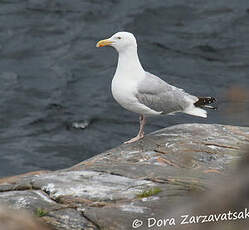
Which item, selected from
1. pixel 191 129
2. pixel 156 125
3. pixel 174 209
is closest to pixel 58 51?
pixel 156 125

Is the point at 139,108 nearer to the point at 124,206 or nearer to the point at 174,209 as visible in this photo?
the point at 124,206

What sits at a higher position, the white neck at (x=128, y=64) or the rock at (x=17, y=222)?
the rock at (x=17, y=222)

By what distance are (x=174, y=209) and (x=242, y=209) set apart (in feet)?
1.03

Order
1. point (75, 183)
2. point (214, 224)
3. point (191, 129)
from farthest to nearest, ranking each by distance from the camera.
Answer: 1. point (191, 129)
2. point (75, 183)
3. point (214, 224)

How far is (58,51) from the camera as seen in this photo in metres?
15.7

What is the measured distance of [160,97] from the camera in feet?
28.8

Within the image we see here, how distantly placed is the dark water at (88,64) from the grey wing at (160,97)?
3.84 meters

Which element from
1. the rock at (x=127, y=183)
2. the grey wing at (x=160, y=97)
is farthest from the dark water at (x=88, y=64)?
the rock at (x=127, y=183)

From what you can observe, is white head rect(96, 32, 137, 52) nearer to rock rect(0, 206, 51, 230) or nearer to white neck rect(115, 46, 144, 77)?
white neck rect(115, 46, 144, 77)

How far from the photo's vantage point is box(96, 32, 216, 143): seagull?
8469 mm

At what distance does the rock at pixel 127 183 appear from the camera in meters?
5.80

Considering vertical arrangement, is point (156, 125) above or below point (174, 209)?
below

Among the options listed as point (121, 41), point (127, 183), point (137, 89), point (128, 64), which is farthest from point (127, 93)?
point (127, 183)

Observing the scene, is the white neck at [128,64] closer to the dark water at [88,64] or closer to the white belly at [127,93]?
the white belly at [127,93]
